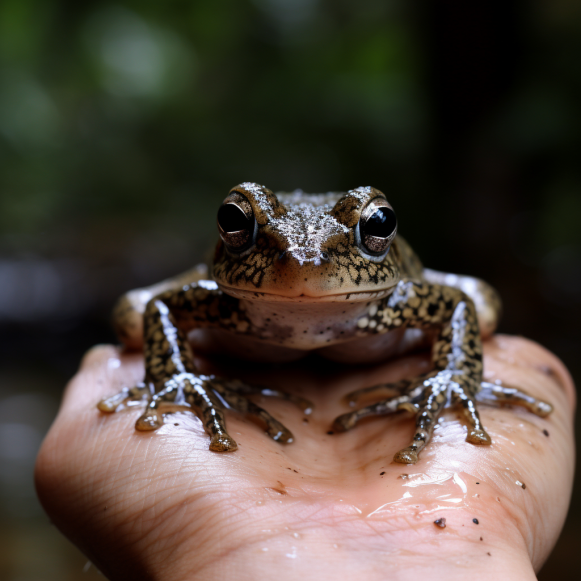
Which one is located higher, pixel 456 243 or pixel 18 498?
pixel 456 243

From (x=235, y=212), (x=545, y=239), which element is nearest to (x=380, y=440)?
(x=235, y=212)

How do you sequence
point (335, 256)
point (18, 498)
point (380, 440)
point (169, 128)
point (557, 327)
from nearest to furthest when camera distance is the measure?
point (335, 256) < point (380, 440) < point (18, 498) < point (557, 327) < point (169, 128)

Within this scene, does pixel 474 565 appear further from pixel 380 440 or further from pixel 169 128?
pixel 169 128

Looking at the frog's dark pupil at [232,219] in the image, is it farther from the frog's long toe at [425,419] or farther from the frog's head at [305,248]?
the frog's long toe at [425,419]

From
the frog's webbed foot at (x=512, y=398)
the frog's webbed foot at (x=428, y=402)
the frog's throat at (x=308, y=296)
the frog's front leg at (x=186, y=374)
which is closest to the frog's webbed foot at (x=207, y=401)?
the frog's front leg at (x=186, y=374)

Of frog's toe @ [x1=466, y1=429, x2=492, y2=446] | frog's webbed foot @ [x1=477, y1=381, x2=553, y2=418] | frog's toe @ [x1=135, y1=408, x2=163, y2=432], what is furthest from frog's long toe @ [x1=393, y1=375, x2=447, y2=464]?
frog's toe @ [x1=135, y1=408, x2=163, y2=432]

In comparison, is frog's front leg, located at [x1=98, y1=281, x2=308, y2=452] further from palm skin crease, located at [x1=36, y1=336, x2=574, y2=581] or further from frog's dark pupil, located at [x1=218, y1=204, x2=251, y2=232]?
frog's dark pupil, located at [x1=218, y1=204, x2=251, y2=232]
